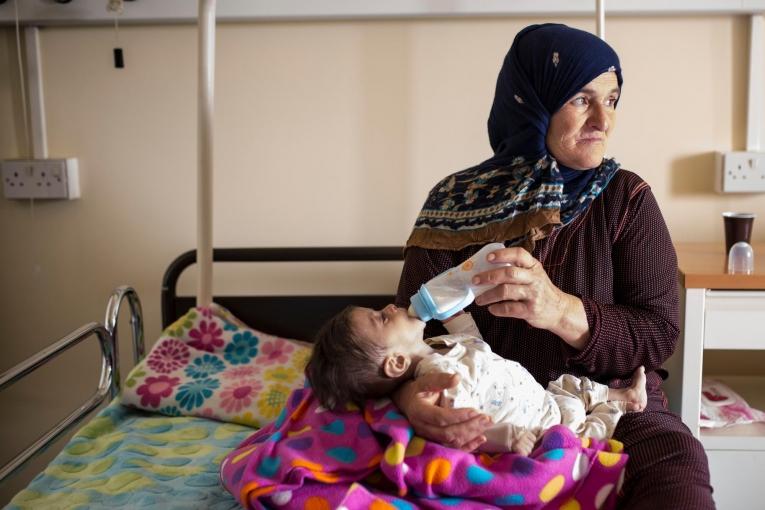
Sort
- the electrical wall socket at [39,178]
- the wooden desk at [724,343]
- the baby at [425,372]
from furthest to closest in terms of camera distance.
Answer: the electrical wall socket at [39,178] → the wooden desk at [724,343] → the baby at [425,372]

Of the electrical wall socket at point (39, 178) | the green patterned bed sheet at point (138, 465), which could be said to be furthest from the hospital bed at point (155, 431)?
the electrical wall socket at point (39, 178)

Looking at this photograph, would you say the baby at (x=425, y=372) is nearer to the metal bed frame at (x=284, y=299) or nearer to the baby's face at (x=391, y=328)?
the baby's face at (x=391, y=328)

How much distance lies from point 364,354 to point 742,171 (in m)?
1.35

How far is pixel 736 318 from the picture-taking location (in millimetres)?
1885

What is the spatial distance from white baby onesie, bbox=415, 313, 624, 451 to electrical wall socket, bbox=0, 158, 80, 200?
53.4 inches

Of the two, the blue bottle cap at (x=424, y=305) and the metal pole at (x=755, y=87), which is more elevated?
the metal pole at (x=755, y=87)

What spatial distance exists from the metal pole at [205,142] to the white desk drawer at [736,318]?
120cm

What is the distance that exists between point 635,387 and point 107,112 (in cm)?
162

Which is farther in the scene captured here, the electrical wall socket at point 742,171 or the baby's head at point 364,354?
the electrical wall socket at point 742,171

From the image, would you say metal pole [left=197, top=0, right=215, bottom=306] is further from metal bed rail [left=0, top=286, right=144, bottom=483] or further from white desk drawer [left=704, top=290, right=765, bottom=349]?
white desk drawer [left=704, top=290, right=765, bottom=349]

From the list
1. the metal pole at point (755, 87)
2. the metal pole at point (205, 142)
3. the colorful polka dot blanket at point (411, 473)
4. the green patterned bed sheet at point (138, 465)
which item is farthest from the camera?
the metal pole at point (755, 87)

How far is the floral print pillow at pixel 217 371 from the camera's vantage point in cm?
198

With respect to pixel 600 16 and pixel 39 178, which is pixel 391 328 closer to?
pixel 600 16

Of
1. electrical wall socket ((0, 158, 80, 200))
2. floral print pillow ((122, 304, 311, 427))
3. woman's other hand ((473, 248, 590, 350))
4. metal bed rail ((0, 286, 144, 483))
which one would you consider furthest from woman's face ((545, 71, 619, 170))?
electrical wall socket ((0, 158, 80, 200))
